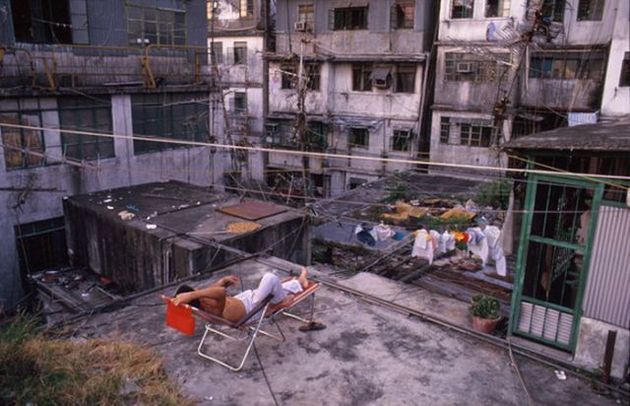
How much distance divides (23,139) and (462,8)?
1902 centimetres

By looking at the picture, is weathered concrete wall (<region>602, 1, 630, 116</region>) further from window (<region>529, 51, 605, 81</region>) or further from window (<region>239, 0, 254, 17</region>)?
window (<region>239, 0, 254, 17</region>)

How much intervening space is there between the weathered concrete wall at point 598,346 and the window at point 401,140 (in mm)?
20154

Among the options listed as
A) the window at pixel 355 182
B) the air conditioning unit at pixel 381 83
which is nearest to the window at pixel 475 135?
the air conditioning unit at pixel 381 83

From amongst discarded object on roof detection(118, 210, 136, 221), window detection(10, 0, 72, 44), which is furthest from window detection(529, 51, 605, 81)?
window detection(10, 0, 72, 44)

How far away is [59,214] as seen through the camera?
52.7 ft

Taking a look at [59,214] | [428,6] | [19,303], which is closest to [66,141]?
[59,214]

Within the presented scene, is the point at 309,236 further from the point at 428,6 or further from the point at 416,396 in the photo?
the point at 428,6

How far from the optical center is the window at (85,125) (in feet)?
52.4

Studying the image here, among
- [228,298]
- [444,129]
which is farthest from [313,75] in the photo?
[228,298]

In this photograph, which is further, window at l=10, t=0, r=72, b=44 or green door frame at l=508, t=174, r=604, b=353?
window at l=10, t=0, r=72, b=44

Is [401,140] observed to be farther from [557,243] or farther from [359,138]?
[557,243]

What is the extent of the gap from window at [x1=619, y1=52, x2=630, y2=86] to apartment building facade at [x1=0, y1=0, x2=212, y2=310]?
643 inches

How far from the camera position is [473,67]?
23344 mm

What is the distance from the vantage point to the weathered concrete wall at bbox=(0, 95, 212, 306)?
14789mm
